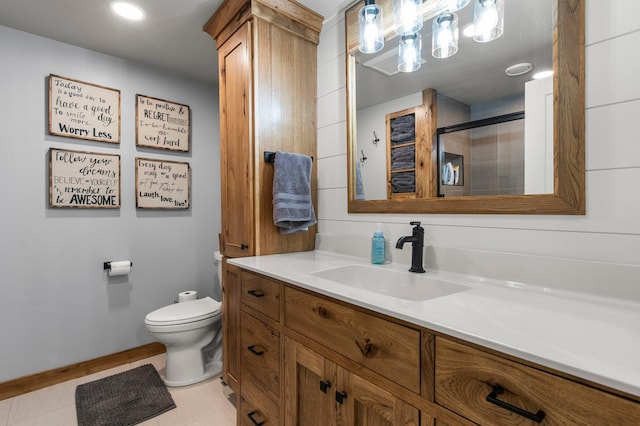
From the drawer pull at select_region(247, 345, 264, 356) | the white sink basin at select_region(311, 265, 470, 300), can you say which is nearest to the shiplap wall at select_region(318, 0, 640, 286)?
the white sink basin at select_region(311, 265, 470, 300)

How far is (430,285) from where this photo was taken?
1.12m

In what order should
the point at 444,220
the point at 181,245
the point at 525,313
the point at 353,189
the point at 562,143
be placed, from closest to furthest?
the point at 525,313
the point at 562,143
the point at 444,220
the point at 353,189
the point at 181,245

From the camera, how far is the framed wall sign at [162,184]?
2344mm

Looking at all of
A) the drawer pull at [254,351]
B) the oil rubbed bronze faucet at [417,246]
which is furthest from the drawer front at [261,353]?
the oil rubbed bronze faucet at [417,246]

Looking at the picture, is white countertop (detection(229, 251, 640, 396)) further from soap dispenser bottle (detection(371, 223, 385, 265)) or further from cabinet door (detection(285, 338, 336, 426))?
soap dispenser bottle (detection(371, 223, 385, 265))

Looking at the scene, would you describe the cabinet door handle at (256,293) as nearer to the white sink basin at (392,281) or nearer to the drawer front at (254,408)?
the white sink basin at (392,281)

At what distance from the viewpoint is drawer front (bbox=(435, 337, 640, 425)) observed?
1.57ft

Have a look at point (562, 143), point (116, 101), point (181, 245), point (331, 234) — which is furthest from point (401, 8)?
point (181, 245)

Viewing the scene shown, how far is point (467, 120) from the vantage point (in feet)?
3.88

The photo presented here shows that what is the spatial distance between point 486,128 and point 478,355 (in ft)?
2.81

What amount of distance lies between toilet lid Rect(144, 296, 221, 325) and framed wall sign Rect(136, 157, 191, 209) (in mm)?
822

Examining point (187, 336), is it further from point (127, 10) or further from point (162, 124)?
point (127, 10)

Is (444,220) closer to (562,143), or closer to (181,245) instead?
(562,143)

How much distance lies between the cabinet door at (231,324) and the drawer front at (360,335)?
53cm
